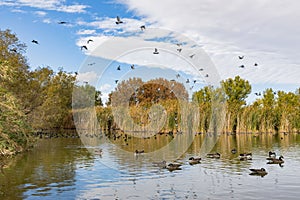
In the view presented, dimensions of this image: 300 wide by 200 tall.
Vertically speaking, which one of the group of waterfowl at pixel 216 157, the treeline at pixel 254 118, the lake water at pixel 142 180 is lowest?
the lake water at pixel 142 180

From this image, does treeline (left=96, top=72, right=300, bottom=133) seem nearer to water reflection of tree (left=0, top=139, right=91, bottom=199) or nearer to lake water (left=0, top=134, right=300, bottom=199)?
water reflection of tree (left=0, top=139, right=91, bottom=199)

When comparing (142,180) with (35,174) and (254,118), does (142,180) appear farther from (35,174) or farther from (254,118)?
(254,118)

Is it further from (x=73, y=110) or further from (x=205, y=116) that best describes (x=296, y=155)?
(x=73, y=110)

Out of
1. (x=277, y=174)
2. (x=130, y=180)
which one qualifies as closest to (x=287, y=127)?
(x=277, y=174)

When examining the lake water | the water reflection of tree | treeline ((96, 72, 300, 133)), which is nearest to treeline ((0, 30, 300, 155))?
treeline ((96, 72, 300, 133))

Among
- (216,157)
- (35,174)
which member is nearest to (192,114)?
(216,157)

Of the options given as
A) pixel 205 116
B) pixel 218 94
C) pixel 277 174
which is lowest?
pixel 277 174

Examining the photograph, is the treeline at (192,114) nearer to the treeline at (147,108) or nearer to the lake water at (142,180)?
the treeline at (147,108)

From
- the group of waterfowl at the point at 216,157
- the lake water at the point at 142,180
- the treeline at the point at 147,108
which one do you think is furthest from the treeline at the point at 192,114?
the lake water at the point at 142,180

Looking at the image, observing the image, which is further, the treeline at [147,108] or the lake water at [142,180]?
the treeline at [147,108]

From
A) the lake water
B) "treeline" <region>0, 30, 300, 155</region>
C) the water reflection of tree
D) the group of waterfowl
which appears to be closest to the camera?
the lake water

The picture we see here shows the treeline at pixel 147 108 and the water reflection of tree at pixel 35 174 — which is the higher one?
the treeline at pixel 147 108

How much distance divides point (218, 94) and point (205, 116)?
18.4 feet

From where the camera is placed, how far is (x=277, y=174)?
15.8 meters
